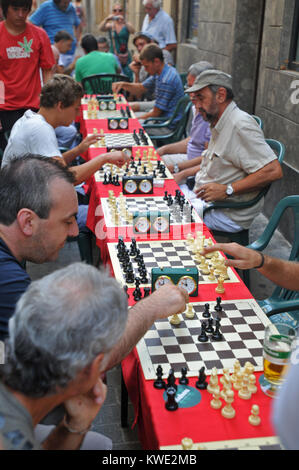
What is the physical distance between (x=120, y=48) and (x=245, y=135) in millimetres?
7603

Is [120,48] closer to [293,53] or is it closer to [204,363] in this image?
[293,53]

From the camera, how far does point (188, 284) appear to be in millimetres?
2330

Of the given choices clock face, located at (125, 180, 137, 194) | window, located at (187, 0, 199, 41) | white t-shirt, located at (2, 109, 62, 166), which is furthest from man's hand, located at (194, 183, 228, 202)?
window, located at (187, 0, 199, 41)

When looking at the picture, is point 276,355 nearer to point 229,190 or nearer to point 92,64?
point 229,190

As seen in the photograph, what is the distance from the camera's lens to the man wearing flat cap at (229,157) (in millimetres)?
3705

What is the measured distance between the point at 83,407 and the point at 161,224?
5.36 feet

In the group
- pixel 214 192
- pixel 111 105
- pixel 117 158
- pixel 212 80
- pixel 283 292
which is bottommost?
pixel 283 292

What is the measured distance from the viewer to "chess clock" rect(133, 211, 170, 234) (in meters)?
2.99

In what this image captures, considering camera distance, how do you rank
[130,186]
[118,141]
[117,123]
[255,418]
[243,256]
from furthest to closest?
Answer: [117,123], [118,141], [130,186], [243,256], [255,418]

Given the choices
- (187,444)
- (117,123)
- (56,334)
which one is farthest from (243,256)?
(117,123)

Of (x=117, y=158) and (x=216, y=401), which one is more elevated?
(x=117, y=158)

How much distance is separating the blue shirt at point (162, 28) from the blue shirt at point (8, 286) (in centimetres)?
853

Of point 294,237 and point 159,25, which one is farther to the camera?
point 159,25

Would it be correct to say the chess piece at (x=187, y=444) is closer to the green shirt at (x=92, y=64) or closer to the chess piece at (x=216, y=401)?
the chess piece at (x=216, y=401)
